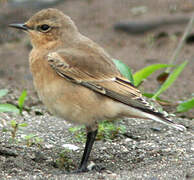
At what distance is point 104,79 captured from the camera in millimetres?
5523

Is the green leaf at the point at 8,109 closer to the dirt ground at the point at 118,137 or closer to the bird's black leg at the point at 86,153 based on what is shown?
the dirt ground at the point at 118,137

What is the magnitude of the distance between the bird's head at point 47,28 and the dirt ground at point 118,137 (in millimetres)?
1219

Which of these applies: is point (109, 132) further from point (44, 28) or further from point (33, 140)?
point (44, 28)

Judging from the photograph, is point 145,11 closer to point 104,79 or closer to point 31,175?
point 104,79

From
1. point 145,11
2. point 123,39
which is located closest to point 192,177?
point 123,39

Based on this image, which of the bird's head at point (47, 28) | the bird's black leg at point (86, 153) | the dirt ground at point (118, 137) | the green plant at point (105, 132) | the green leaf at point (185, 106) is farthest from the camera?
the green leaf at point (185, 106)

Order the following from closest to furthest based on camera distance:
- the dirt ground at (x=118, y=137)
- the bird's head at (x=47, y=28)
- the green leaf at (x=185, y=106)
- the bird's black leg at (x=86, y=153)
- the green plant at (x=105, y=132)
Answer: the dirt ground at (x=118, y=137) < the bird's black leg at (x=86, y=153) < the bird's head at (x=47, y=28) < the green plant at (x=105, y=132) < the green leaf at (x=185, y=106)

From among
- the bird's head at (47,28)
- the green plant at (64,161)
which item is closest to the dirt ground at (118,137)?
the green plant at (64,161)

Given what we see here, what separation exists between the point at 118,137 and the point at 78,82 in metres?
1.18

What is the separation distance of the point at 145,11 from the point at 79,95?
7.29 meters

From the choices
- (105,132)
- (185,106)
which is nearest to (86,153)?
(105,132)

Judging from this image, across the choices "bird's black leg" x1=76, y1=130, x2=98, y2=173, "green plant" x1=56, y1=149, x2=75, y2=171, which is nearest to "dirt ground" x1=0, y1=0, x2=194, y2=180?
"green plant" x1=56, y1=149, x2=75, y2=171

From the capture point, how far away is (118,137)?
622 cm

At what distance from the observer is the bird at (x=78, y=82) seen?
528 centimetres
